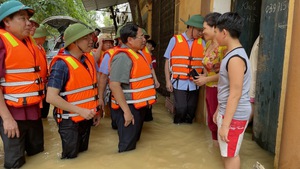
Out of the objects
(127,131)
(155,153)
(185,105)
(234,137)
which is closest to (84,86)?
(127,131)

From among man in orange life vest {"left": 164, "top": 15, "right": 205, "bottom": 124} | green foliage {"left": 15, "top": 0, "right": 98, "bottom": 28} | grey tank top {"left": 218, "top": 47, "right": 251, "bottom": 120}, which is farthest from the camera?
green foliage {"left": 15, "top": 0, "right": 98, "bottom": 28}

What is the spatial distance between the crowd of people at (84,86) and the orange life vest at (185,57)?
2.35ft

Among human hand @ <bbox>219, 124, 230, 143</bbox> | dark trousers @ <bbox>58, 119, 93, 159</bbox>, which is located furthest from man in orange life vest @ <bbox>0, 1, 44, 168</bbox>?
human hand @ <bbox>219, 124, 230, 143</bbox>

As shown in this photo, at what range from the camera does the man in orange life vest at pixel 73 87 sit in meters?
2.71

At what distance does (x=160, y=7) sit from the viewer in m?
7.40

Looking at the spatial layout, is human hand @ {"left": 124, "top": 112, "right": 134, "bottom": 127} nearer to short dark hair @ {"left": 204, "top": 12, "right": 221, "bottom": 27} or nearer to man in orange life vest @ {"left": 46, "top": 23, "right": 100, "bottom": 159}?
man in orange life vest @ {"left": 46, "top": 23, "right": 100, "bottom": 159}

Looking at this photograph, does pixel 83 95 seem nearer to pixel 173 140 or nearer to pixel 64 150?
pixel 64 150

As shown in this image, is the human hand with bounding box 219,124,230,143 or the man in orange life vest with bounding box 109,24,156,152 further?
the man in orange life vest with bounding box 109,24,156,152

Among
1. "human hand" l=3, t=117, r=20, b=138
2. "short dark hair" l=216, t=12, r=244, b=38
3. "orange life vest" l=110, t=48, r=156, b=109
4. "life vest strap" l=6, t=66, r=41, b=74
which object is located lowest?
"human hand" l=3, t=117, r=20, b=138

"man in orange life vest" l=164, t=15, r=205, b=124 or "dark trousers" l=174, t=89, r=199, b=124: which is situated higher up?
"man in orange life vest" l=164, t=15, r=205, b=124

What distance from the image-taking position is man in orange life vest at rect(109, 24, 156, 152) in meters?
3.04

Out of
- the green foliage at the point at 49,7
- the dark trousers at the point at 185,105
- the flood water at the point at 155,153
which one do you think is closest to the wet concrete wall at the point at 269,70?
the flood water at the point at 155,153

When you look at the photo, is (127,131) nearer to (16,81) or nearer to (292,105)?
(16,81)

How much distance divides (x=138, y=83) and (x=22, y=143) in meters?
1.43
